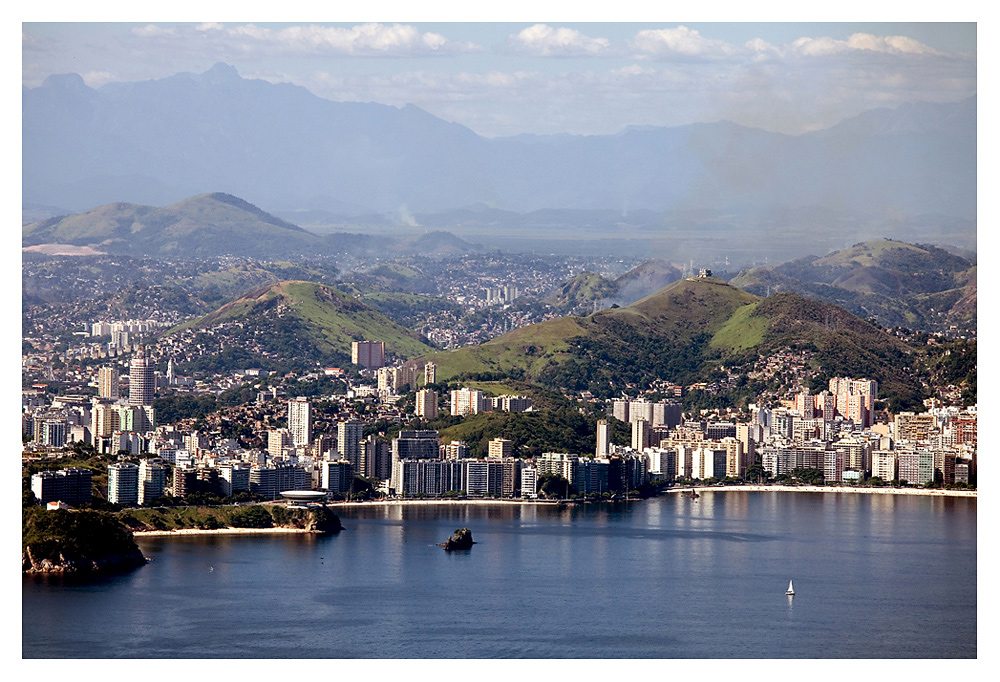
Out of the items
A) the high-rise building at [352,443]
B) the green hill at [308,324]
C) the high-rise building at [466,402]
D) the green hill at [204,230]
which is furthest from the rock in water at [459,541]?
the green hill at [204,230]

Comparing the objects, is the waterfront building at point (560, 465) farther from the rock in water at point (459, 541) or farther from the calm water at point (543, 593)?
the rock in water at point (459, 541)

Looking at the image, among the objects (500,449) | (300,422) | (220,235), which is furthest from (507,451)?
(220,235)

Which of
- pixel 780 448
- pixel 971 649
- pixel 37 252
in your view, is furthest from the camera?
pixel 37 252

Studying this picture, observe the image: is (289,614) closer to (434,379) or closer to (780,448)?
(780,448)

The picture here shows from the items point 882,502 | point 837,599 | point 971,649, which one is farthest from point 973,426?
point 971,649

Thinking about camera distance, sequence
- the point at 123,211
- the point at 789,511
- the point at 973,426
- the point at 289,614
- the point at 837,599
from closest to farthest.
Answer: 1. the point at 289,614
2. the point at 837,599
3. the point at 789,511
4. the point at 973,426
5. the point at 123,211

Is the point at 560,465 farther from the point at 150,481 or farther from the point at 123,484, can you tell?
the point at 123,484
